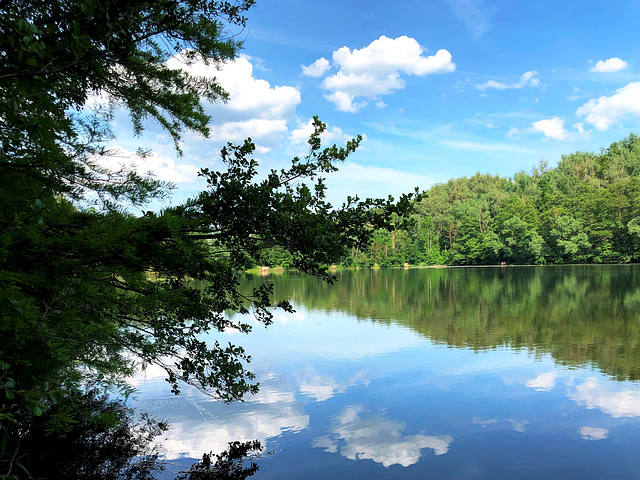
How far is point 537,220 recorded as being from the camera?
60062 millimetres

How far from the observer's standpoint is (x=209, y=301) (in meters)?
4.62

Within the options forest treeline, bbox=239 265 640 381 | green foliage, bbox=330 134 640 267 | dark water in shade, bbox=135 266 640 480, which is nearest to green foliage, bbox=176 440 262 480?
dark water in shade, bbox=135 266 640 480

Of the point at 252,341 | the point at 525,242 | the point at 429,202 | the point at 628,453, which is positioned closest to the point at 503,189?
the point at 429,202

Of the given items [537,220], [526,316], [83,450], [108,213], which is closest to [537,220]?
[537,220]

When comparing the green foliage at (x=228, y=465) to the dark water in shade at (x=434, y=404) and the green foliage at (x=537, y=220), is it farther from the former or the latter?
the green foliage at (x=537, y=220)

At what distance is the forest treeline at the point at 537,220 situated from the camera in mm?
54219

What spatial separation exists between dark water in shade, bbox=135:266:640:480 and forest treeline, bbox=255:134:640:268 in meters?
31.1

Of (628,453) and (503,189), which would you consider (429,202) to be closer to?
(503,189)

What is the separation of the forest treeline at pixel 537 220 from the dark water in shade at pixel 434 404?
3108cm

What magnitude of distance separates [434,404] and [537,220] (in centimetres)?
5922

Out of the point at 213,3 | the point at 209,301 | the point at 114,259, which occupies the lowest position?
the point at 209,301

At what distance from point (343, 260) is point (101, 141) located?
265 cm

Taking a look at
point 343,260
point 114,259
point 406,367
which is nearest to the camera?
point 114,259

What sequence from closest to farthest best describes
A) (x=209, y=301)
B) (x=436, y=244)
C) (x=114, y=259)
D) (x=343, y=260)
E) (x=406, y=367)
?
(x=114, y=259) → (x=343, y=260) → (x=209, y=301) → (x=406, y=367) → (x=436, y=244)
